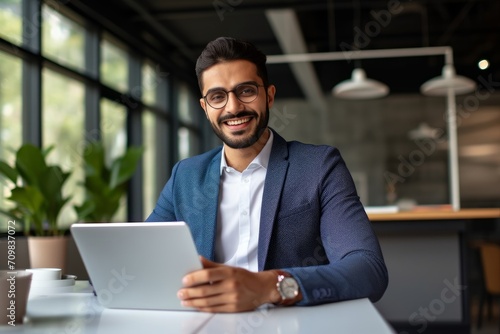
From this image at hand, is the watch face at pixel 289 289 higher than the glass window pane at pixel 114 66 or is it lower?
lower

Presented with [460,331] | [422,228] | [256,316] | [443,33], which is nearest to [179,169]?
[256,316]

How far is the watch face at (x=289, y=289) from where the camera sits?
4.56ft

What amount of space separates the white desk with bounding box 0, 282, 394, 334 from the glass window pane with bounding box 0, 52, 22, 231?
3660 mm

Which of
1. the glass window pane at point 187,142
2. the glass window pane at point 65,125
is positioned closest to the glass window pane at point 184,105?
the glass window pane at point 187,142

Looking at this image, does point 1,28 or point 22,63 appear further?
point 22,63

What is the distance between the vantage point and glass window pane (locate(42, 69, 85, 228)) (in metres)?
5.86

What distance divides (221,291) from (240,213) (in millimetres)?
598

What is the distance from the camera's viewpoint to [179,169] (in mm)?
2100

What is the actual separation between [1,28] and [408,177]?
702cm

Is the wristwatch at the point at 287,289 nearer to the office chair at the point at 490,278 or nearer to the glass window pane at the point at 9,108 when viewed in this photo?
the glass window pane at the point at 9,108

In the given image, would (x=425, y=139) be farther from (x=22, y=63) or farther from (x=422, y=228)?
(x=22, y=63)

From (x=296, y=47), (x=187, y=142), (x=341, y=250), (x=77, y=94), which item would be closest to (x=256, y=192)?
(x=341, y=250)

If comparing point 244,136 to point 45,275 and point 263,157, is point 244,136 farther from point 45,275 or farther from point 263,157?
point 45,275

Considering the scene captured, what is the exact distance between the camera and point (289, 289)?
1.40m
